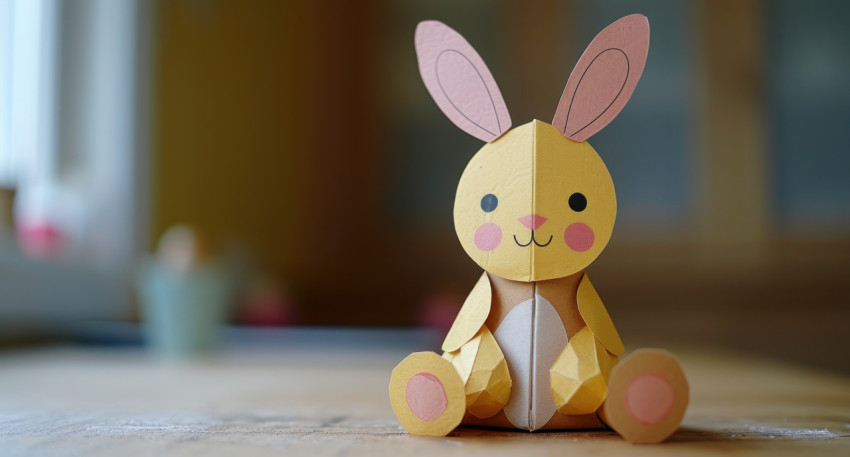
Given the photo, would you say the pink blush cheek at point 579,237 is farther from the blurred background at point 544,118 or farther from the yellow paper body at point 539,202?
the blurred background at point 544,118

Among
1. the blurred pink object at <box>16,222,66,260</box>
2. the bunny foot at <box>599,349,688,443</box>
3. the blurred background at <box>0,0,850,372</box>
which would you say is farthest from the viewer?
the blurred background at <box>0,0,850,372</box>

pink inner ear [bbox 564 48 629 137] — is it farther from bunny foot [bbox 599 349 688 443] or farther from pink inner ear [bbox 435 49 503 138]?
bunny foot [bbox 599 349 688 443]

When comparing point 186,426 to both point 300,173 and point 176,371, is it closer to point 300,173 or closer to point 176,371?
point 176,371

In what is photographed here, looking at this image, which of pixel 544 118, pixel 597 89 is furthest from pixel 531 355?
pixel 544 118

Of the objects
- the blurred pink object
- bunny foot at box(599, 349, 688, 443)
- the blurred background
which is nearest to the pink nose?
bunny foot at box(599, 349, 688, 443)

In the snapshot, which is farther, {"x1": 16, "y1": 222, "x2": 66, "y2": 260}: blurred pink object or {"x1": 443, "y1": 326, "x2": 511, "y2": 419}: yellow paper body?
{"x1": 16, "y1": 222, "x2": 66, "y2": 260}: blurred pink object

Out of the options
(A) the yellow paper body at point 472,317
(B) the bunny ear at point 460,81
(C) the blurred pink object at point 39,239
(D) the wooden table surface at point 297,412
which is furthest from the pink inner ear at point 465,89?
(C) the blurred pink object at point 39,239

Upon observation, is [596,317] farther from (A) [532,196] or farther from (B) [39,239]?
(B) [39,239]
